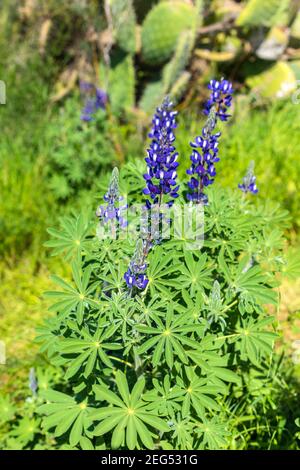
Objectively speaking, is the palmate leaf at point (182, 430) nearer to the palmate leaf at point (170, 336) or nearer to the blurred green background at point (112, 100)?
the palmate leaf at point (170, 336)

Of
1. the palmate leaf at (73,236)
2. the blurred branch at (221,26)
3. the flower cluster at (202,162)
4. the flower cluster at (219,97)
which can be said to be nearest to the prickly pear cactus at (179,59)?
the blurred branch at (221,26)

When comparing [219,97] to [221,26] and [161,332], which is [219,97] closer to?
[161,332]

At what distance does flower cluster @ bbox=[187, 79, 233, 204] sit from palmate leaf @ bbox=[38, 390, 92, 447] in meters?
0.82

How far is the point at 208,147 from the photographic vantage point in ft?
6.62

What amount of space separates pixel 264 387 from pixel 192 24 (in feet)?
9.01

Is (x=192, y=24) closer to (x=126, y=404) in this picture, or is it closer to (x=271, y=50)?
(x=271, y=50)

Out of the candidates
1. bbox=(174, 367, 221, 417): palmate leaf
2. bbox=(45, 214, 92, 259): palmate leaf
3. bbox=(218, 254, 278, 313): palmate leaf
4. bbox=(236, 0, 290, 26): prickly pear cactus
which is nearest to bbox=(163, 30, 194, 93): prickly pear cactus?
bbox=(236, 0, 290, 26): prickly pear cactus

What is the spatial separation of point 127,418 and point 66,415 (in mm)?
264

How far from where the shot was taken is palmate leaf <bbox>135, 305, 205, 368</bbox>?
1.78 metres

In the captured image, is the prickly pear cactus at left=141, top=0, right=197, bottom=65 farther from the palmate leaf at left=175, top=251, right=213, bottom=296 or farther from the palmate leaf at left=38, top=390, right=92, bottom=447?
the palmate leaf at left=38, top=390, right=92, bottom=447

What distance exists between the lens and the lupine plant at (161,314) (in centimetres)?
182

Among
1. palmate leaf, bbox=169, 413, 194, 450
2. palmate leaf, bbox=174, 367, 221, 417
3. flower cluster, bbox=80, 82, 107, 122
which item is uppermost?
flower cluster, bbox=80, 82, 107, 122

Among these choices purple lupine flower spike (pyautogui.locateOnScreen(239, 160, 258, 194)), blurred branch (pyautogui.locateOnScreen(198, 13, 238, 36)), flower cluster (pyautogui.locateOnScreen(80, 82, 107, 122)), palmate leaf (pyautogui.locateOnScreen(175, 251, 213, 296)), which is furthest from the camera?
blurred branch (pyautogui.locateOnScreen(198, 13, 238, 36))

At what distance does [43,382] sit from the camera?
96.4 inches
